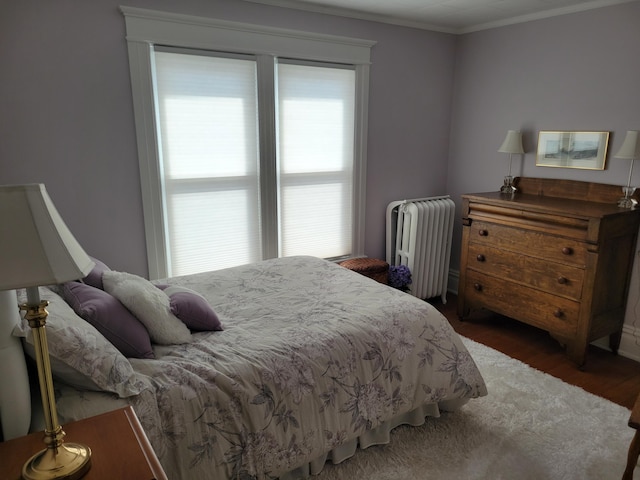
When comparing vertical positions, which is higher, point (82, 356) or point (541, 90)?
point (541, 90)

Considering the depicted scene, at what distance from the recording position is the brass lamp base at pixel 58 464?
1022 millimetres

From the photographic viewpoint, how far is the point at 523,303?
3139 mm

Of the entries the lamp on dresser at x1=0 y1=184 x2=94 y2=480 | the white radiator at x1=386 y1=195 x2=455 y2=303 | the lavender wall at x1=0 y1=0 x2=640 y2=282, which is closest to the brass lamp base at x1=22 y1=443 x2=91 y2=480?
the lamp on dresser at x1=0 y1=184 x2=94 y2=480

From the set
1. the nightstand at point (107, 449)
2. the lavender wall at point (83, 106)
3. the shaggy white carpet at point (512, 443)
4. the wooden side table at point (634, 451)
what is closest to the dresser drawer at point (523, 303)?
the shaggy white carpet at point (512, 443)

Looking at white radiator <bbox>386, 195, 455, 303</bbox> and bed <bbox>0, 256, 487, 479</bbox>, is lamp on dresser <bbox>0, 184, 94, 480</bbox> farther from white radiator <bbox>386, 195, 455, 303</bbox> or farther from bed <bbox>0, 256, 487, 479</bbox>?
white radiator <bbox>386, 195, 455, 303</bbox>

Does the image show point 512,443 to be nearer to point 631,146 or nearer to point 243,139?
point 631,146

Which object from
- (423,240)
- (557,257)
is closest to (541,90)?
(557,257)

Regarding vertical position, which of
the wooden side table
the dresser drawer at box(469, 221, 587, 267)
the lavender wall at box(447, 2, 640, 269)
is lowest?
the wooden side table

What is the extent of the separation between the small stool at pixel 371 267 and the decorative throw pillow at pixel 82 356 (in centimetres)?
223

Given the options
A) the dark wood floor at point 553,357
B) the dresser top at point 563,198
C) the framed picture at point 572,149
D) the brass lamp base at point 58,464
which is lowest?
the dark wood floor at point 553,357

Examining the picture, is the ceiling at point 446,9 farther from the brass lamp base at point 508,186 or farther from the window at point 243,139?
the brass lamp base at point 508,186

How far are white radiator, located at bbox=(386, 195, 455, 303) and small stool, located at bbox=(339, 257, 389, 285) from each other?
276 millimetres

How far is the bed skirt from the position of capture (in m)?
1.92

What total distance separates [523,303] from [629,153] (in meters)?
1.17
